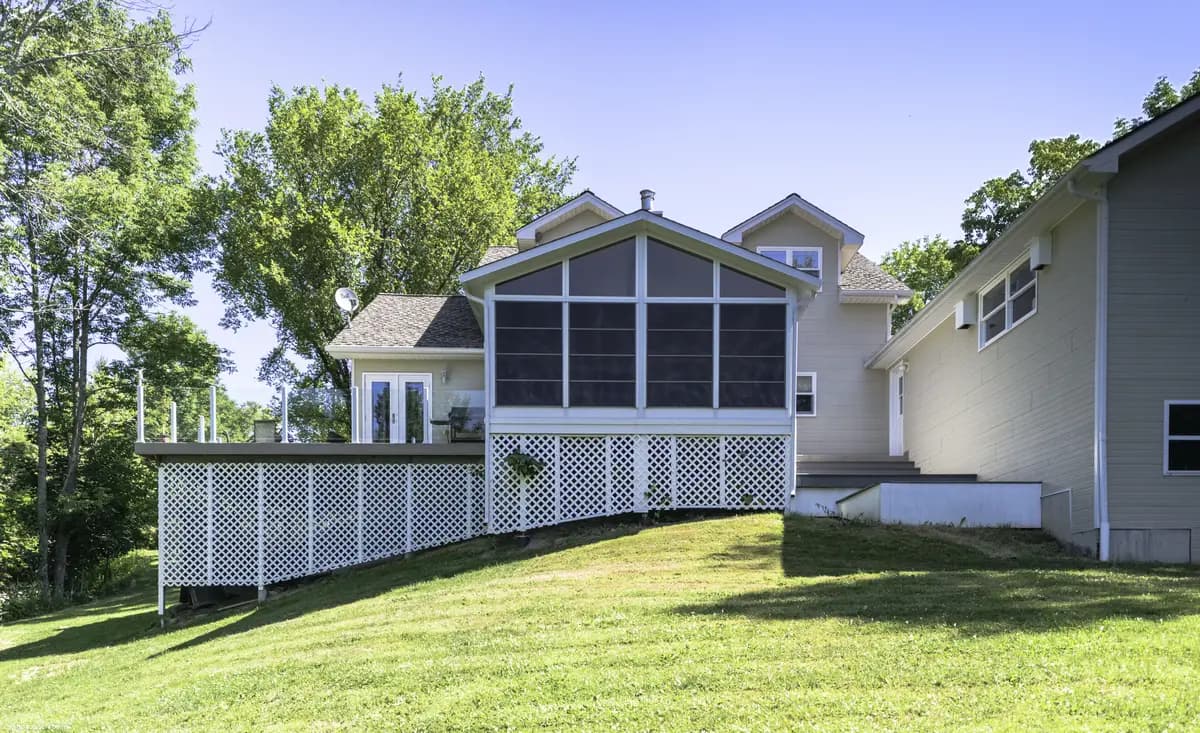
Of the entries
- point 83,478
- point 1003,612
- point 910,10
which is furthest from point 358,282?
point 1003,612

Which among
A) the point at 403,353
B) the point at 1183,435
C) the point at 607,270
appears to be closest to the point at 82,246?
the point at 403,353

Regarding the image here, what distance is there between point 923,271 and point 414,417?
74.6 feet

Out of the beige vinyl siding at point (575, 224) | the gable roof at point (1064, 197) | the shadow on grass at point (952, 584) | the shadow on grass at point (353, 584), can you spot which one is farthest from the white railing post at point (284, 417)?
the gable roof at point (1064, 197)

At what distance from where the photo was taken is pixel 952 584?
30.6ft

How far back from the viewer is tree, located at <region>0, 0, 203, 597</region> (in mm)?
24078

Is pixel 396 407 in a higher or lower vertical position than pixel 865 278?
lower

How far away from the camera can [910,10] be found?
1545 cm

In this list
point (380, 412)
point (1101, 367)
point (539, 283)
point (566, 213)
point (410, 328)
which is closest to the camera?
point (1101, 367)

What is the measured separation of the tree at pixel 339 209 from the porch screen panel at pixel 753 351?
16.7m

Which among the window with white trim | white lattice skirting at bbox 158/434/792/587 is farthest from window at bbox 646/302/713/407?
the window with white trim

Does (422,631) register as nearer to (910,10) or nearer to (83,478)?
(910,10)

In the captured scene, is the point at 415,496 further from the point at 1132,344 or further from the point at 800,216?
the point at 1132,344

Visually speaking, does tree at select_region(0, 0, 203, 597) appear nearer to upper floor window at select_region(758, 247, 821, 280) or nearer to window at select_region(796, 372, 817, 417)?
upper floor window at select_region(758, 247, 821, 280)

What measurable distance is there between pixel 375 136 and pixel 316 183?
2.56 metres
